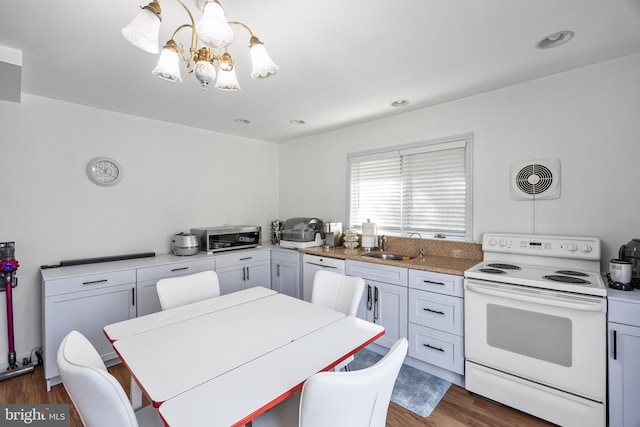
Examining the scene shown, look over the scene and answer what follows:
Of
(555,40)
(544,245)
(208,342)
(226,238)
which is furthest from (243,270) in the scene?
(555,40)

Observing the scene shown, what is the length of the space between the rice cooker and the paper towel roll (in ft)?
6.10

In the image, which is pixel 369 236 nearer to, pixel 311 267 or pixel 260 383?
pixel 311 267

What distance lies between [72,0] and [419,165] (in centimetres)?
283

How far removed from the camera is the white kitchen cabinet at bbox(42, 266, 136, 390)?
7.24 ft

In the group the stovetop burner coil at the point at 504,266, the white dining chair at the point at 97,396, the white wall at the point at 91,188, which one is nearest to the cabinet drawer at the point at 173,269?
the white wall at the point at 91,188

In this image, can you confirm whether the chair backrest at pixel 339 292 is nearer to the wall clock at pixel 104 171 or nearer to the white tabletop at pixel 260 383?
the white tabletop at pixel 260 383

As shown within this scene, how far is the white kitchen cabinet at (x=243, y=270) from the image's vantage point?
319 centimetres

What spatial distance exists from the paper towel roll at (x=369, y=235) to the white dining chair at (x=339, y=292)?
3.93 ft

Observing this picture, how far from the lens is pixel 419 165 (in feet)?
9.94

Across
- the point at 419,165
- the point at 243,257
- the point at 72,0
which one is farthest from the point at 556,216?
the point at 72,0

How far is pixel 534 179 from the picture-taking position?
2.30 meters

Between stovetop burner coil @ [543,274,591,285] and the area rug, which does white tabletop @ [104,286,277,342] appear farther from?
stovetop burner coil @ [543,274,591,285]

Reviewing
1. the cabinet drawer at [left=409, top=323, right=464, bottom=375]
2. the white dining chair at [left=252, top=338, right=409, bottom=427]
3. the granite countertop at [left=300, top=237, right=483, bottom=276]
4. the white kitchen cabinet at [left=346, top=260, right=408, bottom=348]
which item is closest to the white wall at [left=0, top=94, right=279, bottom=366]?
the granite countertop at [left=300, top=237, right=483, bottom=276]

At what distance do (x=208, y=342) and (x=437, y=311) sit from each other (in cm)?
175
